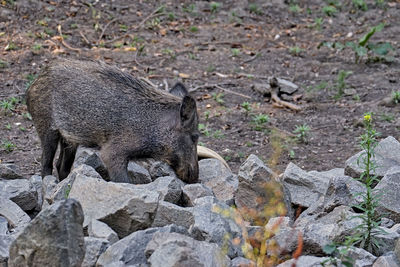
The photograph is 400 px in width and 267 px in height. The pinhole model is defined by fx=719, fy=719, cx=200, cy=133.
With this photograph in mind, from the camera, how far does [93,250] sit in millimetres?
4191

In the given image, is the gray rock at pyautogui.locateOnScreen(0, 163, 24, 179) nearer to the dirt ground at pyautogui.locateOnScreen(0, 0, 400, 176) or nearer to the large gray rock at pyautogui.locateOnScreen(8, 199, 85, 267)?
the dirt ground at pyautogui.locateOnScreen(0, 0, 400, 176)

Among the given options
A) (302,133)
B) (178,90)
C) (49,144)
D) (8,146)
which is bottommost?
(302,133)

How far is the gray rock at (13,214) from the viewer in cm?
524

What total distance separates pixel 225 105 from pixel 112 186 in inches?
198

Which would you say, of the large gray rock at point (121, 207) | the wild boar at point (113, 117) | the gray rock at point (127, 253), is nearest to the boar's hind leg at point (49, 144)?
the wild boar at point (113, 117)

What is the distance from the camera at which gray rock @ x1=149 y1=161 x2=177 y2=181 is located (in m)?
6.67

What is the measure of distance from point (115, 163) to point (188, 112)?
31.9 inches

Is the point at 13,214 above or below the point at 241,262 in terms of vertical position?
below

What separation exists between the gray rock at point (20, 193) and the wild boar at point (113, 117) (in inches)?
35.2

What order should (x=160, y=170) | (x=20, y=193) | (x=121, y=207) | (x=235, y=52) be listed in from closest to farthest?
(x=121, y=207) → (x=20, y=193) → (x=160, y=170) → (x=235, y=52)

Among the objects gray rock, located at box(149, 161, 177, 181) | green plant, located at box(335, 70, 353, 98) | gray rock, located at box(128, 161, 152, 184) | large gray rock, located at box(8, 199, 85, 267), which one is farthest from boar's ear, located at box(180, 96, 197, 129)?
green plant, located at box(335, 70, 353, 98)

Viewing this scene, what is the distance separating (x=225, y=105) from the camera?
9.79 metres

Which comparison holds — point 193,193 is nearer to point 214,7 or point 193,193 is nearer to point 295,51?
point 295,51

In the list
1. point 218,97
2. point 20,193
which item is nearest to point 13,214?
point 20,193
